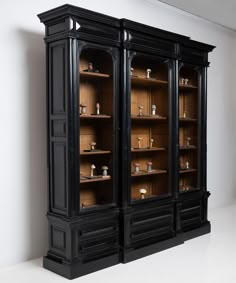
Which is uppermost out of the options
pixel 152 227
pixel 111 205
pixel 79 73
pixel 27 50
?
pixel 27 50

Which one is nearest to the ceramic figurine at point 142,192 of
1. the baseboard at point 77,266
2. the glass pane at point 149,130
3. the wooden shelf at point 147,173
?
the glass pane at point 149,130

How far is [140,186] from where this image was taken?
462 centimetres

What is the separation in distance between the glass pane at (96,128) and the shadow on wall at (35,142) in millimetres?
416

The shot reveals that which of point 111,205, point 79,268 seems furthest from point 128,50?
point 79,268

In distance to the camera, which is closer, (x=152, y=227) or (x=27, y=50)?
(x=27, y=50)

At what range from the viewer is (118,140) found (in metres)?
3.91

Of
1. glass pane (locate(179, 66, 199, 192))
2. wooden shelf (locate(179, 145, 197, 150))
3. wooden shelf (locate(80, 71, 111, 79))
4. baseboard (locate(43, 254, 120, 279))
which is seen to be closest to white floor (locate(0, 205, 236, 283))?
baseboard (locate(43, 254, 120, 279))

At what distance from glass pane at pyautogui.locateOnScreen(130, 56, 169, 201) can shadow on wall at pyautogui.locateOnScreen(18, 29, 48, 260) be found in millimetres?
1066

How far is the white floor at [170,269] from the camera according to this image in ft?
11.2

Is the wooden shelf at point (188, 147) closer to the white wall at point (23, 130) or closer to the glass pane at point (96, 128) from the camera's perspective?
the glass pane at point (96, 128)

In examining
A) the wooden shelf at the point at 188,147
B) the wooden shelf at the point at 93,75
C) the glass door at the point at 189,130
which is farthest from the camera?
the glass door at the point at 189,130

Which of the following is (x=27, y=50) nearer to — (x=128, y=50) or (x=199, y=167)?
(x=128, y=50)

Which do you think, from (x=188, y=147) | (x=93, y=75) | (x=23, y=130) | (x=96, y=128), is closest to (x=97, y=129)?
(x=96, y=128)

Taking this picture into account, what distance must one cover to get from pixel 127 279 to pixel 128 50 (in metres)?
2.26
